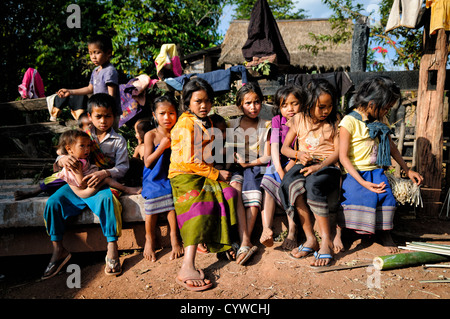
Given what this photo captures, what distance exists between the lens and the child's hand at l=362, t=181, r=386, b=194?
8.41ft

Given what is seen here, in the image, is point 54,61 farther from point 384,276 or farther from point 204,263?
point 384,276

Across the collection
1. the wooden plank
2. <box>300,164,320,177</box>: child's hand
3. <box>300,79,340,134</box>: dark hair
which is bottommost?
<box>300,164,320,177</box>: child's hand

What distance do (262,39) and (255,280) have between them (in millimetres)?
3715

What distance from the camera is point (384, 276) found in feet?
7.44

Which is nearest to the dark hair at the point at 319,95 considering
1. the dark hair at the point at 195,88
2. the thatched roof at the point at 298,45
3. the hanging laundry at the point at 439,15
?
the dark hair at the point at 195,88

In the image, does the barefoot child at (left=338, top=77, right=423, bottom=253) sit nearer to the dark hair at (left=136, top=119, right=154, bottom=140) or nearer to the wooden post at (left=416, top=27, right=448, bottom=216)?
the wooden post at (left=416, top=27, right=448, bottom=216)

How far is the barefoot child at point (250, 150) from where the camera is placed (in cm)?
271

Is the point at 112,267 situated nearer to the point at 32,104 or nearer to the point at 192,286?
the point at 192,286

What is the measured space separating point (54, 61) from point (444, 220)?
34.1 ft

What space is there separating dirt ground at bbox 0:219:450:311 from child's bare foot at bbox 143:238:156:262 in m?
0.05

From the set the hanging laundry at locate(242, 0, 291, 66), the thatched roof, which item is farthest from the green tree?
the hanging laundry at locate(242, 0, 291, 66)

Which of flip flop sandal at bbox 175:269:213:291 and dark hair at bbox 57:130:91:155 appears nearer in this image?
flip flop sandal at bbox 175:269:213:291

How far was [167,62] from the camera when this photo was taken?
4797 millimetres

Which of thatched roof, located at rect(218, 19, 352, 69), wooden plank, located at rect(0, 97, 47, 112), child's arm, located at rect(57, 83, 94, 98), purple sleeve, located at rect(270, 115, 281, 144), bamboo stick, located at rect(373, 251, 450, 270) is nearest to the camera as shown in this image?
bamboo stick, located at rect(373, 251, 450, 270)
